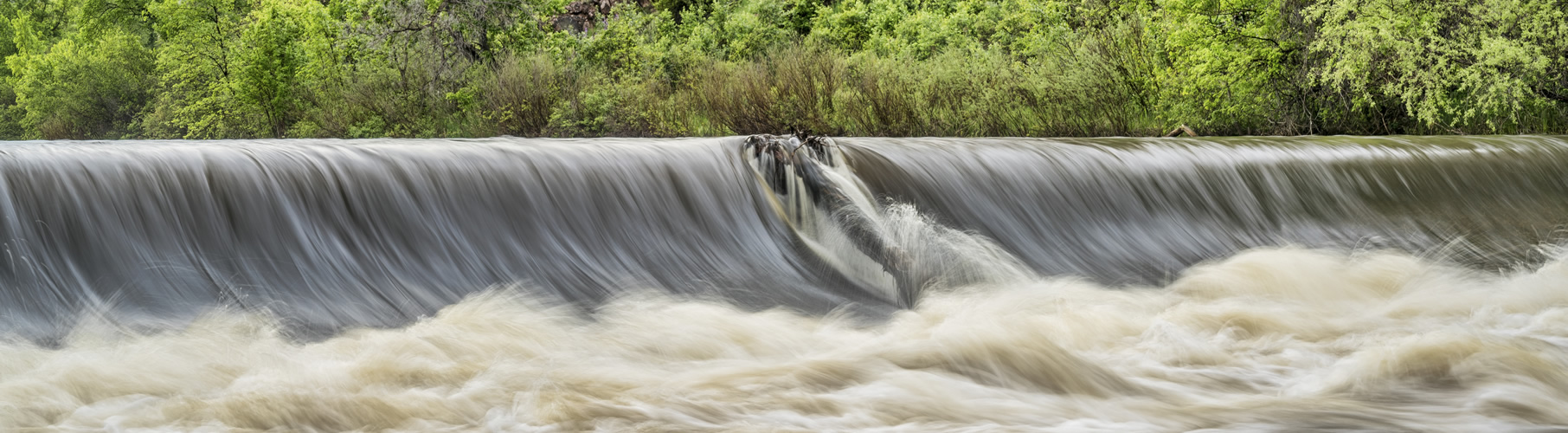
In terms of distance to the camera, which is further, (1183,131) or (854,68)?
(854,68)

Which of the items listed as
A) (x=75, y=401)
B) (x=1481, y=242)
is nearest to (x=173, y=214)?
(x=75, y=401)

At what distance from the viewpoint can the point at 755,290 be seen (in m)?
5.88

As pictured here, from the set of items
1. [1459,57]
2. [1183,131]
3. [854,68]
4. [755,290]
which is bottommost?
[1183,131]

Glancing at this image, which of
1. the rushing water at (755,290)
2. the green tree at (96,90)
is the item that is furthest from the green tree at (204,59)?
the rushing water at (755,290)

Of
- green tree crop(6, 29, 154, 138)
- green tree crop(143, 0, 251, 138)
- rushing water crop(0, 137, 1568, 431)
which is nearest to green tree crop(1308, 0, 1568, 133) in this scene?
rushing water crop(0, 137, 1568, 431)

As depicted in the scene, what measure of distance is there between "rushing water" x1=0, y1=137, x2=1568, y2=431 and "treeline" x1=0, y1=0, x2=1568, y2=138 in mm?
3265

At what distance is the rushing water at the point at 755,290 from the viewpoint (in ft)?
13.2

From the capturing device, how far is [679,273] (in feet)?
19.8

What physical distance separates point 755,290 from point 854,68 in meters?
11.5

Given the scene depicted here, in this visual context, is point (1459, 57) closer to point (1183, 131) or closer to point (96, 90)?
point (1183, 131)

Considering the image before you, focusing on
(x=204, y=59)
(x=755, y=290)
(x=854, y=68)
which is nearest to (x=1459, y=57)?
(x=854, y=68)

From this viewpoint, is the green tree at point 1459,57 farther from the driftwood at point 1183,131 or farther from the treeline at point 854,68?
the driftwood at point 1183,131

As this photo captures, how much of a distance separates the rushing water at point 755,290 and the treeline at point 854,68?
129 inches

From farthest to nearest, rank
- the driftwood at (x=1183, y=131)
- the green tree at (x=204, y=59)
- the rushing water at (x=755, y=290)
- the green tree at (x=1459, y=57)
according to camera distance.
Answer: the green tree at (x=204, y=59) → the driftwood at (x=1183, y=131) → the green tree at (x=1459, y=57) → the rushing water at (x=755, y=290)
